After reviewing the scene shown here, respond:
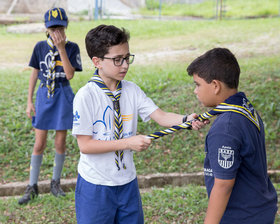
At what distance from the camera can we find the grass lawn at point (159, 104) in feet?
12.5

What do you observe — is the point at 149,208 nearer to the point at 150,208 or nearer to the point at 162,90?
the point at 150,208

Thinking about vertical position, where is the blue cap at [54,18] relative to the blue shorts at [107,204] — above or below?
above

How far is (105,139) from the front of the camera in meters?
2.33

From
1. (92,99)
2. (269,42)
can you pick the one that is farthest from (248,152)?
(269,42)

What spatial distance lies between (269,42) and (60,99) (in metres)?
7.25

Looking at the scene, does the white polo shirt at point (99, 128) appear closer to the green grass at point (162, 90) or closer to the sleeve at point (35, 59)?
the green grass at point (162, 90)

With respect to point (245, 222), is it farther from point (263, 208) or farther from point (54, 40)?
point (54, 40)

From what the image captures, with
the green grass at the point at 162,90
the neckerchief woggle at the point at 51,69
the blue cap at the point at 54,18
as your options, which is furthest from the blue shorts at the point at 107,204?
the blue cap at the point at 54,18

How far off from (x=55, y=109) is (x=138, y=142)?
173 centimetres

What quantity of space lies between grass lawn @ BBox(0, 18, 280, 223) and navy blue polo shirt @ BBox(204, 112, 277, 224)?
4.67ft

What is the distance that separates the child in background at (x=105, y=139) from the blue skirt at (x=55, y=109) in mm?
1374

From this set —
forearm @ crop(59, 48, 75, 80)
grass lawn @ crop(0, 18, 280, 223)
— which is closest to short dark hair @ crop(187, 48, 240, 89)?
grass lawn @ crop(0, 18, 280, 223)

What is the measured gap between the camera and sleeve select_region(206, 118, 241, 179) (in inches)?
70.7

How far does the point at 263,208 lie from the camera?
1911 mm
